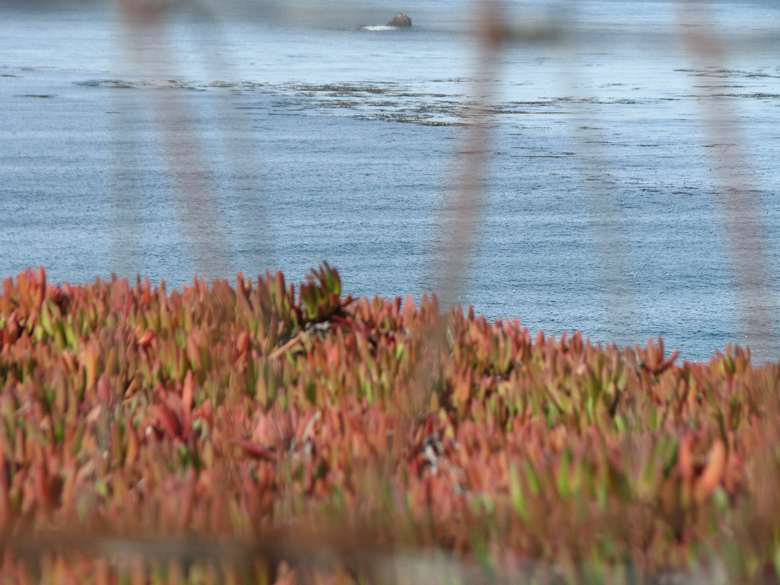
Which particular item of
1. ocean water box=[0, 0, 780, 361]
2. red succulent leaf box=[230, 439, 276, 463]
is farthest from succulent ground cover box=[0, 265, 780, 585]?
ocean water box=[0, 0, 780, 361]

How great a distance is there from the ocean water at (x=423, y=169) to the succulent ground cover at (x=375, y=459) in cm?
31

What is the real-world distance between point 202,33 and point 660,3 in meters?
0.89

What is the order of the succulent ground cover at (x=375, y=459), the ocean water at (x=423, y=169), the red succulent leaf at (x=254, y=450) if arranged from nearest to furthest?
the succulent ground cover at (x=375, y=459) < the ocean water at (x=423, y=169) < the red succulent leaf at (x=254, y=450)

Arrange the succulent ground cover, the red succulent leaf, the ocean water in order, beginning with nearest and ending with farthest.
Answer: the succulent ground cover < the ocean water < the red succulent leaf

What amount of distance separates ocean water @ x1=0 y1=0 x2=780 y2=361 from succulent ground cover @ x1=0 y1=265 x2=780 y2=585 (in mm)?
312

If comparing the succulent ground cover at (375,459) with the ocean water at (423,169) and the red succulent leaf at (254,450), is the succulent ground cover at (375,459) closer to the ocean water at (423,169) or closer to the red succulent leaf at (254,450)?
the red succulent leaf at (254,450)

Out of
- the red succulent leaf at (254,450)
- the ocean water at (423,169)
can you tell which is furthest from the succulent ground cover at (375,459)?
the ocean water at (423,169)

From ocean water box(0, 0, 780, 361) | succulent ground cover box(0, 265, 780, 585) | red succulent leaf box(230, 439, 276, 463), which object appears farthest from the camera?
red succulent leaf box(230, 439, 276, 463)

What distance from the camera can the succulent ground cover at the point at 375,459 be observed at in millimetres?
1829

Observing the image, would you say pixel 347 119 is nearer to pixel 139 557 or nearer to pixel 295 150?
pixel 295 150

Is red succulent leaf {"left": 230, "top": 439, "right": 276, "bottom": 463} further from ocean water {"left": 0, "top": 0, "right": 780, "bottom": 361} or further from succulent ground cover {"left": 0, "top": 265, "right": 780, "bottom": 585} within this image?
ocean water {"left": 0, "top": 0, "right": 780, "bottom": 361}

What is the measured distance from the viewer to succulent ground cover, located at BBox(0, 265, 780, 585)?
1829 millimetres

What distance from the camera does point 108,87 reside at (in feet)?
74.6

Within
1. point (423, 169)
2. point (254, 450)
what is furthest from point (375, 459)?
point (423, 169)
